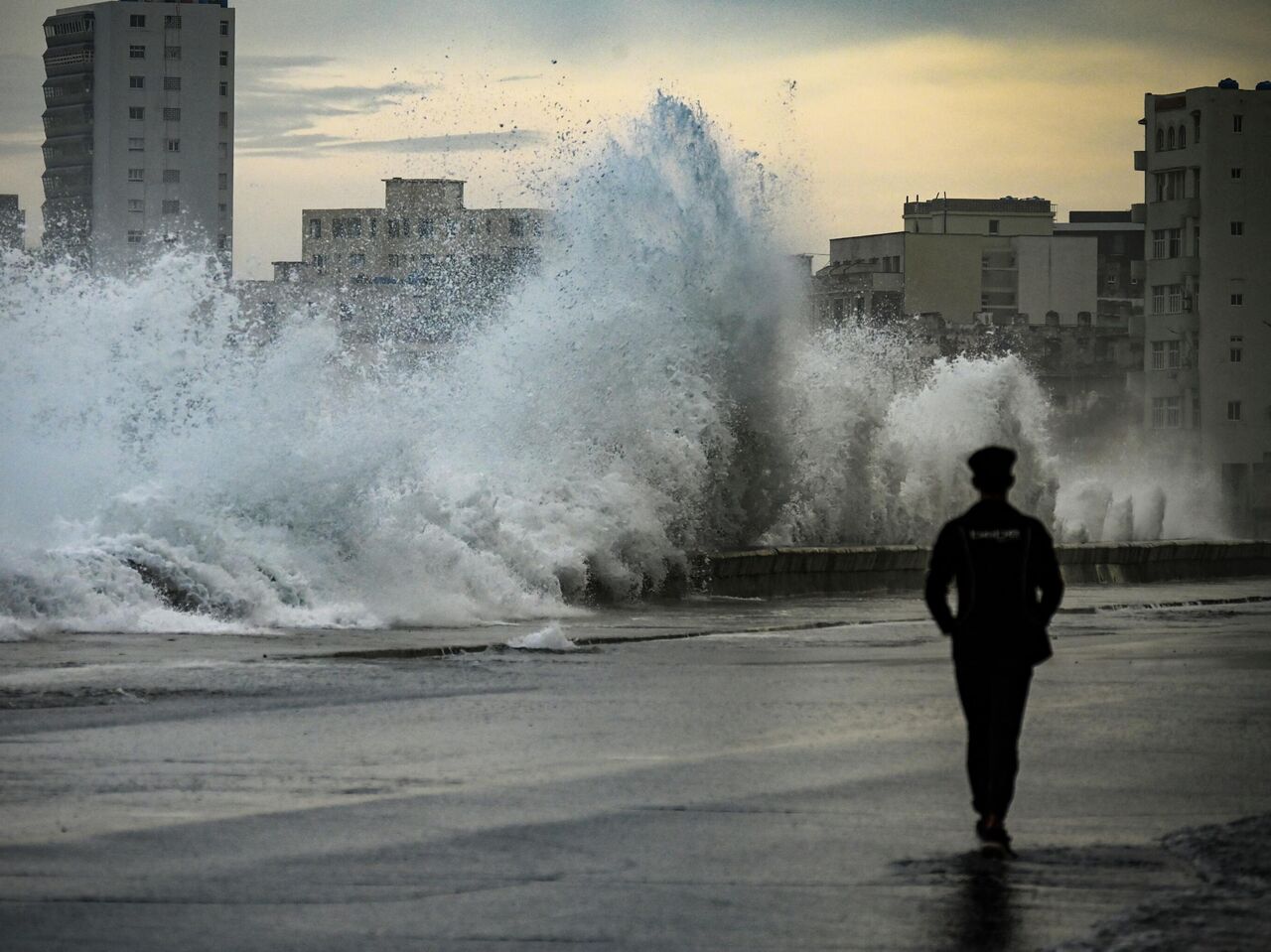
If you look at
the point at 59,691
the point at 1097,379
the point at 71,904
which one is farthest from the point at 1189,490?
the point at 71,904

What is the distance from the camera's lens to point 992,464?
8820 mm

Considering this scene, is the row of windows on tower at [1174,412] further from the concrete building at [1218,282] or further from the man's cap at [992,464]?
the man's cap at [992,464]

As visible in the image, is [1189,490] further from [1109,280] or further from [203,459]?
[203,459]

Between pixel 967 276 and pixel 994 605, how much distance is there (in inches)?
4868

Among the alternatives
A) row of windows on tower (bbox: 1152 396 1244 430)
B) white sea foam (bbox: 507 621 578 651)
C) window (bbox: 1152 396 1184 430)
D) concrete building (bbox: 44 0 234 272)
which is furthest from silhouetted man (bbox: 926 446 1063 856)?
concrete building (bbox: 44 0 234 272)

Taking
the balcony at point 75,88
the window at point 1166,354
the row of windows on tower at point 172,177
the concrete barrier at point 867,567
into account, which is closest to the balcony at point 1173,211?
the window at point 1166,354

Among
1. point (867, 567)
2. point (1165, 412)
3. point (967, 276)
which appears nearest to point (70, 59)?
point (967, 276)

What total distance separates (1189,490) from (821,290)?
41372 millimetres

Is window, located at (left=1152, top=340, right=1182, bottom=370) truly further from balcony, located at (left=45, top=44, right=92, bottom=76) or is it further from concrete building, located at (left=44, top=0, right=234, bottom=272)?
balcony, located at (left=45, top=44, right=92, bottom=76)

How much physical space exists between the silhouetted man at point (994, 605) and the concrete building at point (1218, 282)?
92228mm

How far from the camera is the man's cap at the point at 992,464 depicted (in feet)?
28.8

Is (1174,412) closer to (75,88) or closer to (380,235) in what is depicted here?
(380,235)

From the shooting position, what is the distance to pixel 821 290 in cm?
13225

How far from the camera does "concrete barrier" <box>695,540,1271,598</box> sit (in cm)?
2923
